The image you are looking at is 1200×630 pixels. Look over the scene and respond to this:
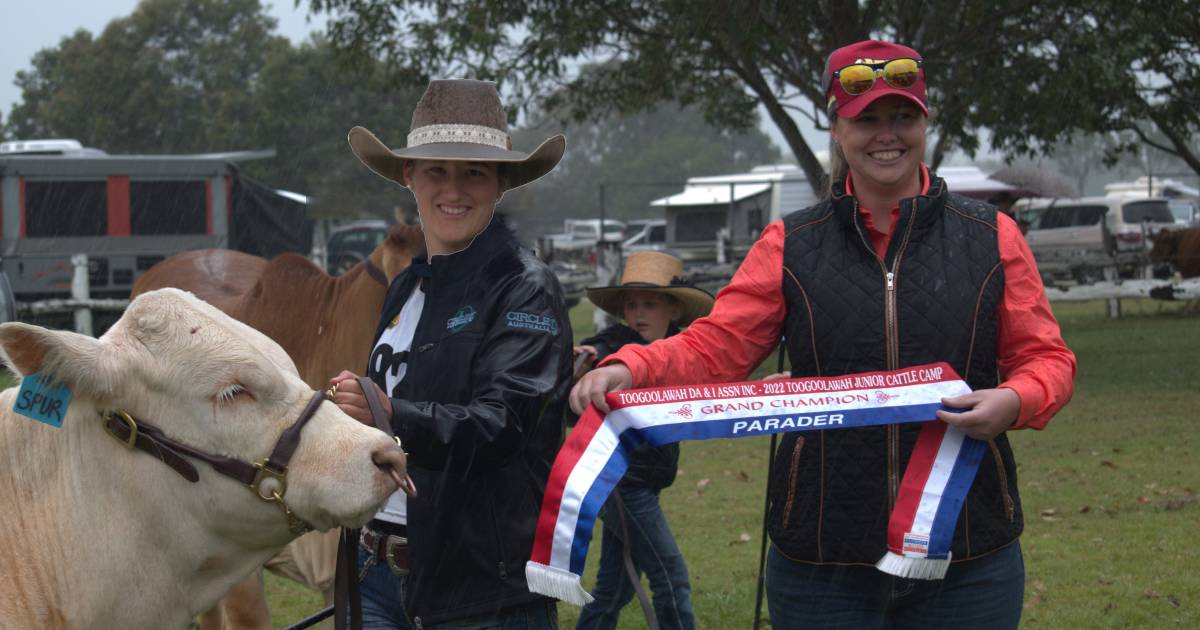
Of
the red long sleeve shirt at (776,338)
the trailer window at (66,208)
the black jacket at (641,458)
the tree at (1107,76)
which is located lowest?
the black jacket at (641,458)

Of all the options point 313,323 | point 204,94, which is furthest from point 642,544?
point 204,94

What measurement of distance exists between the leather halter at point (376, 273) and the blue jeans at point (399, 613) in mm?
2371

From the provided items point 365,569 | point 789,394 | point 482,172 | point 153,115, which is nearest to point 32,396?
point 365,569

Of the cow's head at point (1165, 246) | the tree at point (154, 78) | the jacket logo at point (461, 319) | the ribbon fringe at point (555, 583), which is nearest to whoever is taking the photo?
the ribbon fringe at point (555, 583)

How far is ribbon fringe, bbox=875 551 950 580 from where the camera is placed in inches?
109

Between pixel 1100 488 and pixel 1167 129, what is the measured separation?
880 centimetres

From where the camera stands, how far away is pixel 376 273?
5570 millimetres

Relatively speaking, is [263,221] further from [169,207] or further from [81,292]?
[81,292]

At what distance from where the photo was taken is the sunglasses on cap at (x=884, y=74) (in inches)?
116

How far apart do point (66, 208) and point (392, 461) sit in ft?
63.0

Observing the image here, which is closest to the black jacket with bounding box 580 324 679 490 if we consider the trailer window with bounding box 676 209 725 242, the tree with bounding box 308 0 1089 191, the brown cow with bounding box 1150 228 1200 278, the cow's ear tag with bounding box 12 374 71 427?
the cow's ear tag with bounding box 12 374 71 427

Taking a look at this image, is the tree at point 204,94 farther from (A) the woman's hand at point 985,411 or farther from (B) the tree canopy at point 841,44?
(A) the woman's hand at point 985,411

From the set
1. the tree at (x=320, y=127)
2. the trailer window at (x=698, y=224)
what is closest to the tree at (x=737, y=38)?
the tree at (x=320, y=127)

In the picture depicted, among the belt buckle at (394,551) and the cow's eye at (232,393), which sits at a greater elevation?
the cow's eye at (232,393)
